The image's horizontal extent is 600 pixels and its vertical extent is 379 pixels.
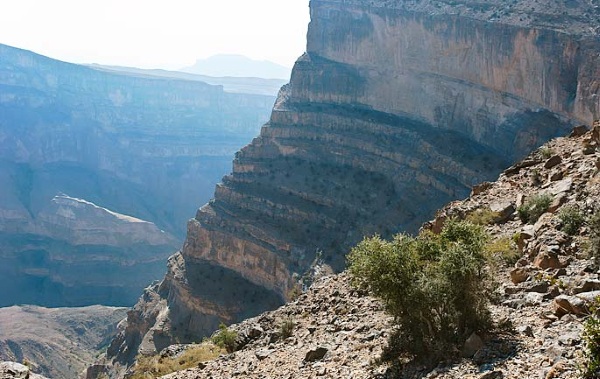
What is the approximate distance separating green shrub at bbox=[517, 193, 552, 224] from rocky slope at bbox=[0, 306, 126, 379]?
63616mm

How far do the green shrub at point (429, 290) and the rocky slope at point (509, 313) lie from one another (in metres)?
0.53

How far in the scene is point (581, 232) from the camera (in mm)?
16250

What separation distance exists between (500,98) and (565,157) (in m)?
40.7

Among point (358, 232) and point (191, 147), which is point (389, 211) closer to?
point (358, 232)

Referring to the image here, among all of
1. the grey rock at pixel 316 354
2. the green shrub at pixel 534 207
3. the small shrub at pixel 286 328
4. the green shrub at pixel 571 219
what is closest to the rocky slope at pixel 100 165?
the small shrub at pixel 286 328

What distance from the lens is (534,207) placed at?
1978cm

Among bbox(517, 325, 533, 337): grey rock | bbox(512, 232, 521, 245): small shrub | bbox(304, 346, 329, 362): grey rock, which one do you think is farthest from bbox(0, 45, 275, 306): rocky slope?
bbox(517, 325, 533, 337): grey rock

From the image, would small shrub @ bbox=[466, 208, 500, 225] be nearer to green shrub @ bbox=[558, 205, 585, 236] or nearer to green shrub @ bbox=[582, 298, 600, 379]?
green shrub @ bbox=[558, 205, 585, 236]

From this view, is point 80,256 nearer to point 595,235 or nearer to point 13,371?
point 13,371

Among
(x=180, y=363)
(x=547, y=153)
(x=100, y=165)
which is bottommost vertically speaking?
(x=100, y=165)

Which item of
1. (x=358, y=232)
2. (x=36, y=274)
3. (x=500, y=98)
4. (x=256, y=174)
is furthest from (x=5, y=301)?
(x=500, y=98)

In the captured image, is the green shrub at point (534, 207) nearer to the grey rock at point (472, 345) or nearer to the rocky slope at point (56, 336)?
the grey rock at point (472, 345)

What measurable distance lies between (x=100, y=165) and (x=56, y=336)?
86342 mm

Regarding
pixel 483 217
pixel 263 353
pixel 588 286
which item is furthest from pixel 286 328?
pixel 588 286
